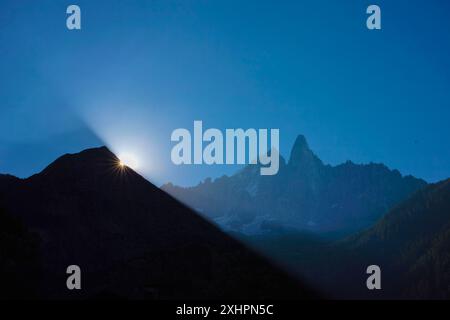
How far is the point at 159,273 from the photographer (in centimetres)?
15962

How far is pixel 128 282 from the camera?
503ft

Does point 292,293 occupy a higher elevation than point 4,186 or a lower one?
lower

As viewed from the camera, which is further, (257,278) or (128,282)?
(257,278)

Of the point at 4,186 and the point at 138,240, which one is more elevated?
the point at 4,186
